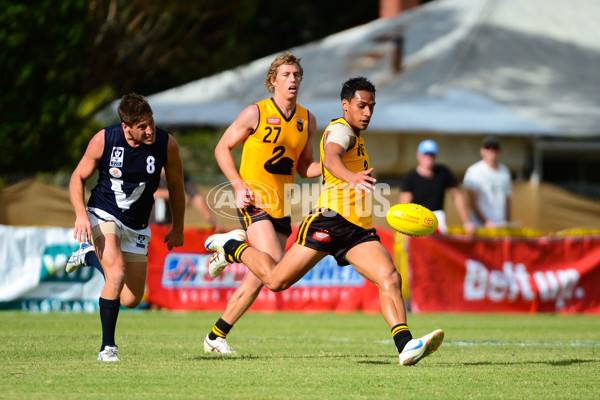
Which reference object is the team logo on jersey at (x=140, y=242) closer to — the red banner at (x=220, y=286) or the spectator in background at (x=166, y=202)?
the spectator in background at (x=166, y=202)

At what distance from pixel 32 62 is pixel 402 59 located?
13.1 metres

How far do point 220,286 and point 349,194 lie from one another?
7690 millimetres

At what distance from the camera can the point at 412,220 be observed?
25.4ft

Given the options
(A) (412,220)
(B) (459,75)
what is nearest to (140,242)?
(A) (412,220)

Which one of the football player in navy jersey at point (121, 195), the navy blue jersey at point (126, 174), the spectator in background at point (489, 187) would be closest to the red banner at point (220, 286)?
the spectator in background at point (489, 187)

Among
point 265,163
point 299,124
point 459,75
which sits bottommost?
point 265,163

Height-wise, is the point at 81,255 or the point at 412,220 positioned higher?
the point at 412,220

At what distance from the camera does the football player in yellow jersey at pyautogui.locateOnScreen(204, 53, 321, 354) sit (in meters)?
8.52

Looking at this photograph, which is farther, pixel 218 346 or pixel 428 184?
pixel 428 184

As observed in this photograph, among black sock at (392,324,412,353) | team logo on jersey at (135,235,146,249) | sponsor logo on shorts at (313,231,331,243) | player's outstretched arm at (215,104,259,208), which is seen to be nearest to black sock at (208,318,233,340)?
team logo on jersey at (135,235,146,249)

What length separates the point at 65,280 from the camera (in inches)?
583

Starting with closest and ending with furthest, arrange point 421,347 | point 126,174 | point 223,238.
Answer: point 421,347
point 126,174
point 223,238

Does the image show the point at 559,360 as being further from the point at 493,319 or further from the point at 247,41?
the point at 247,41

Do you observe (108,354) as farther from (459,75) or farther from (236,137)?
(459,75)
